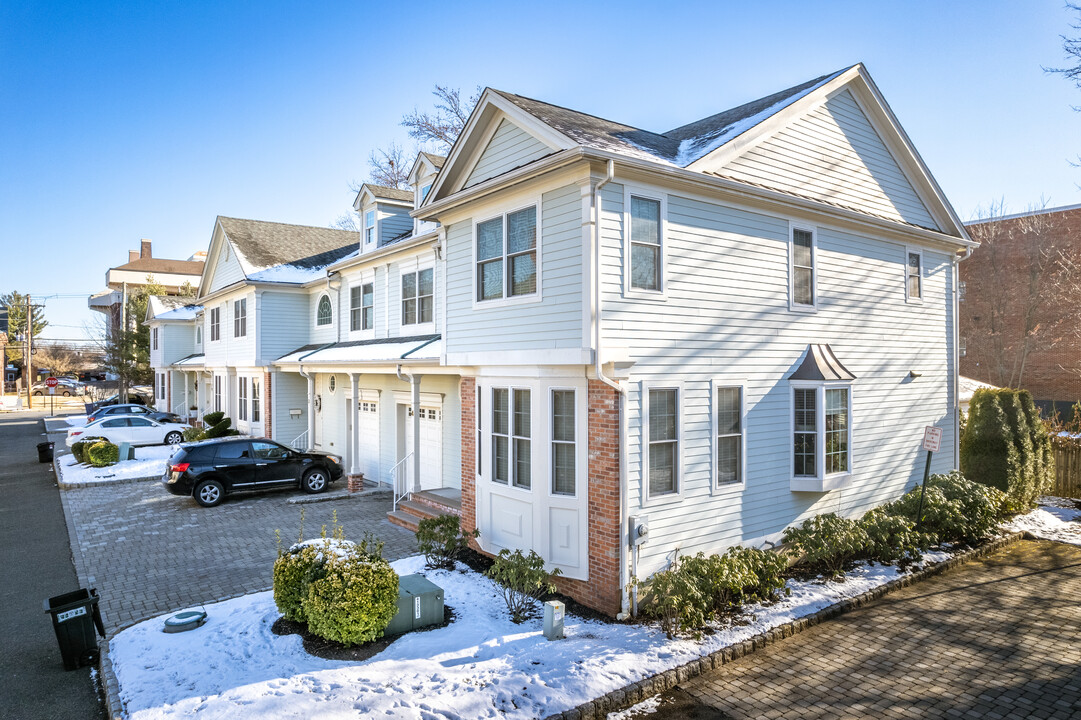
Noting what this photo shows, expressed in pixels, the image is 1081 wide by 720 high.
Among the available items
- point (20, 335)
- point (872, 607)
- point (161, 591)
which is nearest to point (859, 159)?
point (872, 607)

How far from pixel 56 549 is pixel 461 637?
983 centimetres

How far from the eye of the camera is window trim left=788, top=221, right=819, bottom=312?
36.2 ft

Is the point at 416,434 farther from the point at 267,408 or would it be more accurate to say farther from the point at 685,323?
the point at 267,408

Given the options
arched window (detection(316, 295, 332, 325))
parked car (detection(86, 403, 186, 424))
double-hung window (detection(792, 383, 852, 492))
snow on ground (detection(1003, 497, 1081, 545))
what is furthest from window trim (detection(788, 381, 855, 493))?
parked car (detection(86, 403, 186, 424))

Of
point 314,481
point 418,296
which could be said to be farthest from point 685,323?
point 314,481

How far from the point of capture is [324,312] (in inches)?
871

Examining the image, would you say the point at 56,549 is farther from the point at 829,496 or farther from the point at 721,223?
the point at 829,496

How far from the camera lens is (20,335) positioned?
233ft

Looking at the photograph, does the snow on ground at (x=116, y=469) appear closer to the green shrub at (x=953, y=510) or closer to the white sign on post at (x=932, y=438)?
the green shrub at (x=953, y=510)

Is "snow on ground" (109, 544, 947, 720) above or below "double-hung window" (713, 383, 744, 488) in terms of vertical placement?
below

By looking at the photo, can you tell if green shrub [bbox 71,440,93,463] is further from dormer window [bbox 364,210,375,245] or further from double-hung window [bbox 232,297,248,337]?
dormer window [bbox 364,210,375,245]

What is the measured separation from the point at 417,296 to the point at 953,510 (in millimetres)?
12858

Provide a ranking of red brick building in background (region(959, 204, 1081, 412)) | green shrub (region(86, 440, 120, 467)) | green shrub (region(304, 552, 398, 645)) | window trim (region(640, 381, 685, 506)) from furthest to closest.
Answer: red brick building in background (region(959, 204, 1081, 412)), green shrub (region(86, 440, 120, 467)), window trim (region(640, 381, 685, 506)), green shrub (region(304, 552, 398, 645))

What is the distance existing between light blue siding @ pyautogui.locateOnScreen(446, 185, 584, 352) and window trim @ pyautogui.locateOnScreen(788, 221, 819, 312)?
448cm
